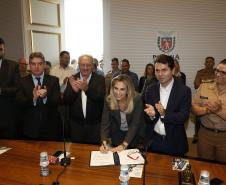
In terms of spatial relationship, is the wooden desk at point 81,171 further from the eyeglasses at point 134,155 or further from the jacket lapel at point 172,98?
the jacket lapel at point 172,98

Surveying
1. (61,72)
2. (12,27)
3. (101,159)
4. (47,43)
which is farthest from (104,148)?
(47,43)

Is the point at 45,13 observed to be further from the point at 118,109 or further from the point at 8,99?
the point at 118,109

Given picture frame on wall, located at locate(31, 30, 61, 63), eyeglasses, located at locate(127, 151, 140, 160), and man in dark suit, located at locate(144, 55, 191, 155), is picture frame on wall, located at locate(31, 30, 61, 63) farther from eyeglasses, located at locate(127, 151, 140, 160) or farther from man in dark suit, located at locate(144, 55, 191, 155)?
eyeglasses, located at locate(127, 151, 140, 160)

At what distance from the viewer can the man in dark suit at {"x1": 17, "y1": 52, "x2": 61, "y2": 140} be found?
2881 mm

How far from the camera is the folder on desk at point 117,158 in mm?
2113

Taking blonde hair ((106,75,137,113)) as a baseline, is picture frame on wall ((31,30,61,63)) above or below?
above

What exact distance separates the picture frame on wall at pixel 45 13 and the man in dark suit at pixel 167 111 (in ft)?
13.1

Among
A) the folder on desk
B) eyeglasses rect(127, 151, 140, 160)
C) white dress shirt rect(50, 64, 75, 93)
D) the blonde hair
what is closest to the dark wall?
white dress shirt rect(50, 64, 75, 93)

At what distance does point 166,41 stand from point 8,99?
3980 mm

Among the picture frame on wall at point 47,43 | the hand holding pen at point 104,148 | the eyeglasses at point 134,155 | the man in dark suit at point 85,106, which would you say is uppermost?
the picture frame on wall at point 47,43

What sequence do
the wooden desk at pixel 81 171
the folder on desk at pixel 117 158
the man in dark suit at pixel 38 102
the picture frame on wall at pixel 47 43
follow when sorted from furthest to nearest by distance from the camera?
the picture frame on wall at pixel 47 43
the man in dark suit at pixel 38 102
the folder on desk at pixel 117 158
the wooden desk at pixel 81 171

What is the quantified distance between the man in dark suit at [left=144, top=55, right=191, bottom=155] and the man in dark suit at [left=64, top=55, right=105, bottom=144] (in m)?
0.72

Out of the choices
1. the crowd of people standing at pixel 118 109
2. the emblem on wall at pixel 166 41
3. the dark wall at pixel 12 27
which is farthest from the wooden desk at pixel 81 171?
the emblem on wall at pixel 166 41

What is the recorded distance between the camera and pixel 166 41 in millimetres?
6113
